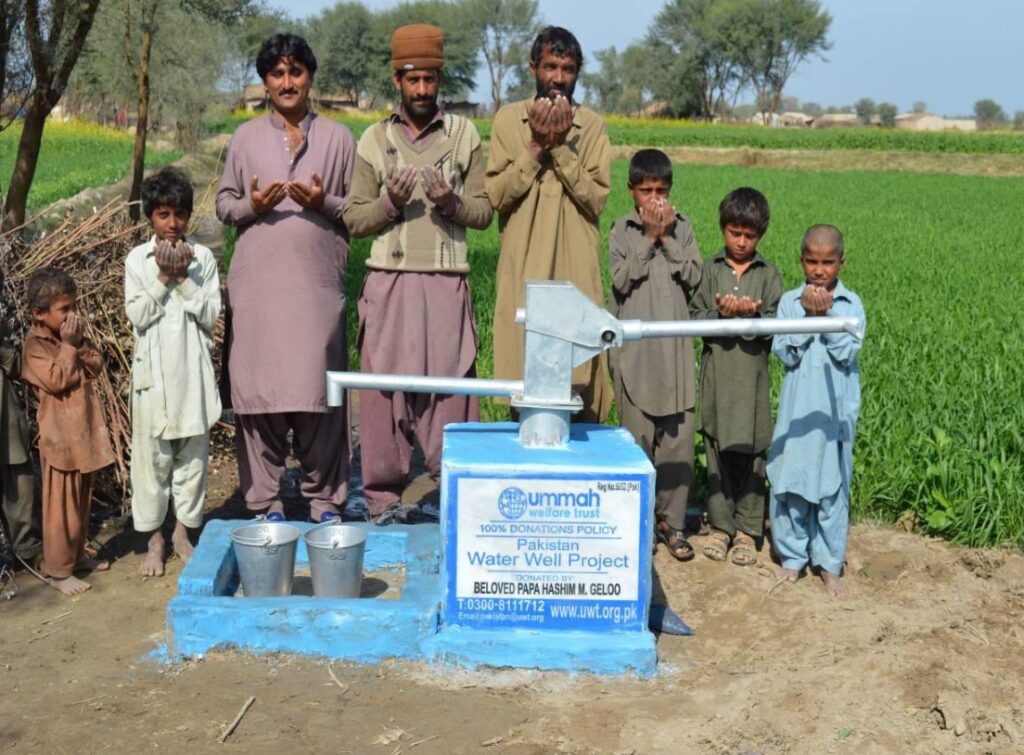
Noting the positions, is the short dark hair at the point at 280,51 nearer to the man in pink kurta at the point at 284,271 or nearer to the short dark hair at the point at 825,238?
the man in pink kurta at the point at 284,271

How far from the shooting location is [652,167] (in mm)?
4484

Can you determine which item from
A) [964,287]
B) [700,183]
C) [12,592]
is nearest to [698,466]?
[12,592]

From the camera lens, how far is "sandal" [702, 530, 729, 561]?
466cm

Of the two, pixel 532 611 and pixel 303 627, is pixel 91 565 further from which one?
pixel 532 611

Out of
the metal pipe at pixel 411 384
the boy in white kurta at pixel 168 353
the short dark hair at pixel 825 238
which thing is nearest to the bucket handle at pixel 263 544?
the metal pipe at pixel 411 384

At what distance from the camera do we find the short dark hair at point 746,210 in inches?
177

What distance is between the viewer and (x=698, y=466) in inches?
217

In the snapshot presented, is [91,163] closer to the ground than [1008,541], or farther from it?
farther from it

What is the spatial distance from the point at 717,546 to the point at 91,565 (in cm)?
256

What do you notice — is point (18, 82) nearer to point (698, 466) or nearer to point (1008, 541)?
point (698, 466)

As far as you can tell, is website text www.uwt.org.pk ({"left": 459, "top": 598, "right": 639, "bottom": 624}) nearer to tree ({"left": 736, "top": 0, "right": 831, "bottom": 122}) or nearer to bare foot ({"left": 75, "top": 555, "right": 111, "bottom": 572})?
bare foot ({"left": 75, "top": 555, "right": 111, "bottom": 572})

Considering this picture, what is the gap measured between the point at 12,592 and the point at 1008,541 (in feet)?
13.5

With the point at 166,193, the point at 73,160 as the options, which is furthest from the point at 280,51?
the point at 73,160

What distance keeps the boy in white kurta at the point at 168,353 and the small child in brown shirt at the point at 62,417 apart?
179 mm
